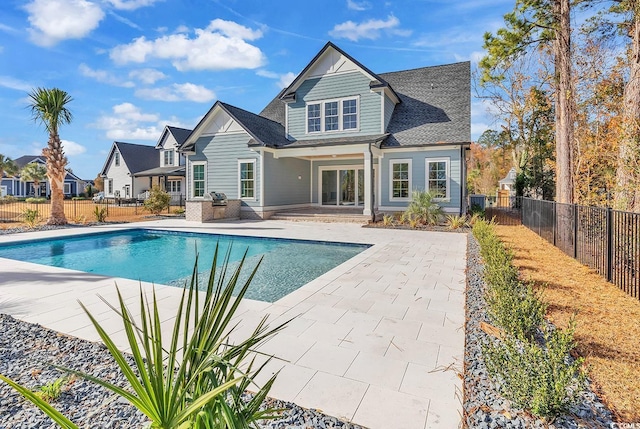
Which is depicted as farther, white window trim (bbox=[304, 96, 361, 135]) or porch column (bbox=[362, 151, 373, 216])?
white window trim (bbox=[304, 96, 361, 135])

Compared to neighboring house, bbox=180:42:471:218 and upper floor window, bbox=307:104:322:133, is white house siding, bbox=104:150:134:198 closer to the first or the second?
neighboring house, bbox=180:42:471:218

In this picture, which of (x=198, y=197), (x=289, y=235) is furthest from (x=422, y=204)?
(x=198, y=197)

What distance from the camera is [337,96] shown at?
17031 millimetres

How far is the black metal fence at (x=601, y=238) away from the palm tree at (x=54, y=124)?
59.1 ft

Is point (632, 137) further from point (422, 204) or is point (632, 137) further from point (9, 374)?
point (9, 374)

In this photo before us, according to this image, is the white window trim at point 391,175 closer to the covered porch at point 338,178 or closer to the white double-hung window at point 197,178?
the covered porch at point 338,178

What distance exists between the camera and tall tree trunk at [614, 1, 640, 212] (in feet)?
23.5

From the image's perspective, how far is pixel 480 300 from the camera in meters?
4.86

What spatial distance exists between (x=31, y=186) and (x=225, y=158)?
43.2 metres

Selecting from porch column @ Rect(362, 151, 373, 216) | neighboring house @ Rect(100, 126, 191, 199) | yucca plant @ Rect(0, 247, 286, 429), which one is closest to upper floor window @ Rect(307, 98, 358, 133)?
porch column @ Rect(362, 151, 373, 216)

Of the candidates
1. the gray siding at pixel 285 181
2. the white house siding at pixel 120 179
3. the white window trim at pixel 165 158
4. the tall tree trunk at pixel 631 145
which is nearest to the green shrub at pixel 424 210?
the tall tree trunk at pixel 631 145

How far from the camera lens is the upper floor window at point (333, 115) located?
16.9 m

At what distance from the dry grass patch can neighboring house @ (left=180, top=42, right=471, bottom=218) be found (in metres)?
8.03

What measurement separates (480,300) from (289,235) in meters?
7.47
